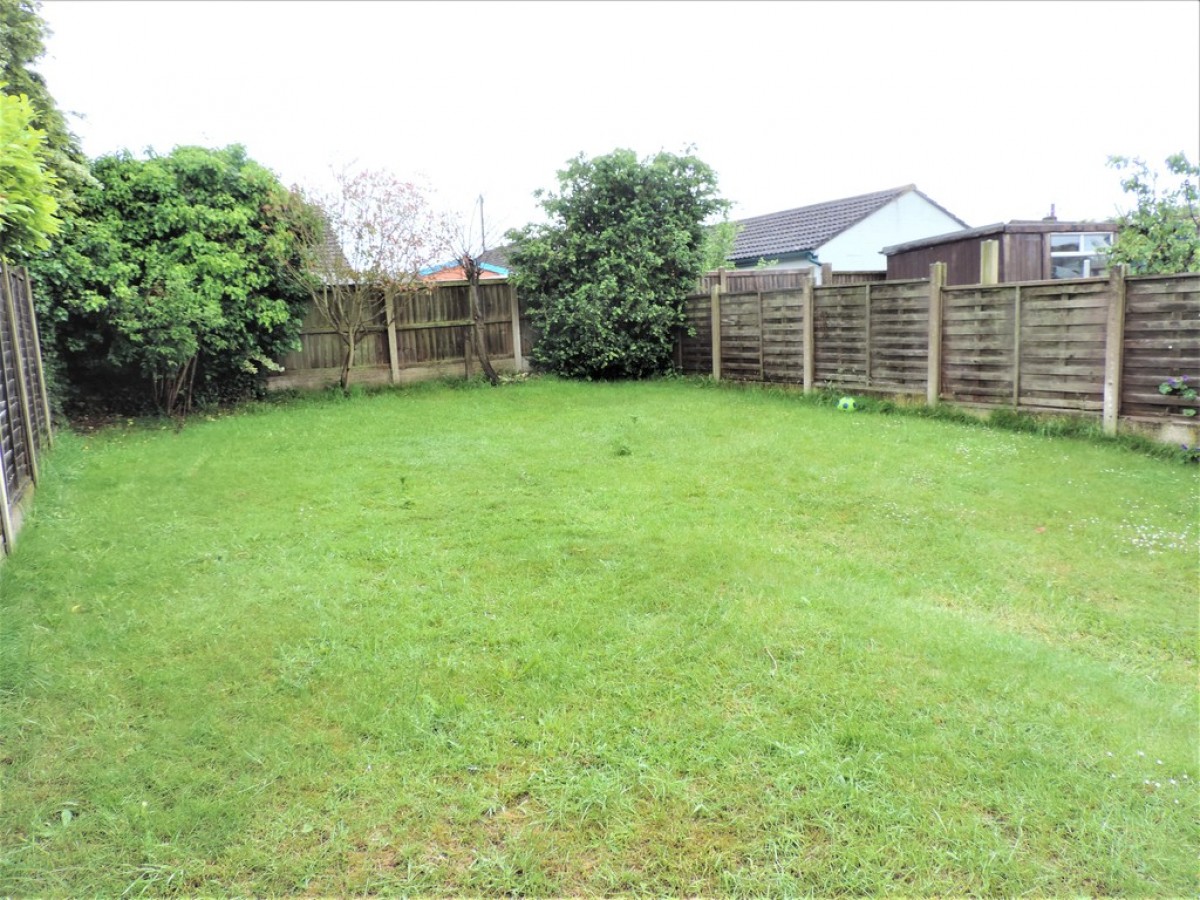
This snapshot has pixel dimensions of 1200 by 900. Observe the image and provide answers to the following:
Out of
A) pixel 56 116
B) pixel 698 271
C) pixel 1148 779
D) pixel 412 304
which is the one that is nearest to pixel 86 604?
pixel 1148 779

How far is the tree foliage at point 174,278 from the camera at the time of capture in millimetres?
9656

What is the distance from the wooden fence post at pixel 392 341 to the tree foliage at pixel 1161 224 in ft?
33.3

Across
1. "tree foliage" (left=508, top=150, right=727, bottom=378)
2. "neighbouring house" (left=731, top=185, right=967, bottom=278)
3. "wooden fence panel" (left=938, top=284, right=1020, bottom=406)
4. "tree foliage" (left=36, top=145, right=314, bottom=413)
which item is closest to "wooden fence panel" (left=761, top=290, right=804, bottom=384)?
"tree foliage" (left=508, top=150, right=727, bottom=378)

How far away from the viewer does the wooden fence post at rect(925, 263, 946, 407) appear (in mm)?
9453

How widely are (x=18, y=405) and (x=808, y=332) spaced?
9.09 metres

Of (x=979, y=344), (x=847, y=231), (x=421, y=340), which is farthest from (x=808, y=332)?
(x=847, y=231)

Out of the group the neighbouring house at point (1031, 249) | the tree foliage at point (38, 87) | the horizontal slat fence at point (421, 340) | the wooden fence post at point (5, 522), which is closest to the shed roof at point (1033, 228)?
the neighbouring house at point (1031, 249)

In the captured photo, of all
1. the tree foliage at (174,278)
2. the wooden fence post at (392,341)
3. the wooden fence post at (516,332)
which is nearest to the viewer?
the tree foliage at (174,278)

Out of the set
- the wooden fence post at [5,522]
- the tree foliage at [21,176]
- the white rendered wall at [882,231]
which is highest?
the white rendered wall at [882,231]

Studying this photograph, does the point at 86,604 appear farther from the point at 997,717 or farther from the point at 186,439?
the point at 186,439

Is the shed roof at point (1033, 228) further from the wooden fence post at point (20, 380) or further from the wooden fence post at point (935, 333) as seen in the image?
the wooden fence post at point (20, 380)

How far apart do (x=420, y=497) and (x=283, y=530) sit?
1109 millimetres

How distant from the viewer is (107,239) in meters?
9.77

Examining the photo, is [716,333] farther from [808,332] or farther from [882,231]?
[882,231]
